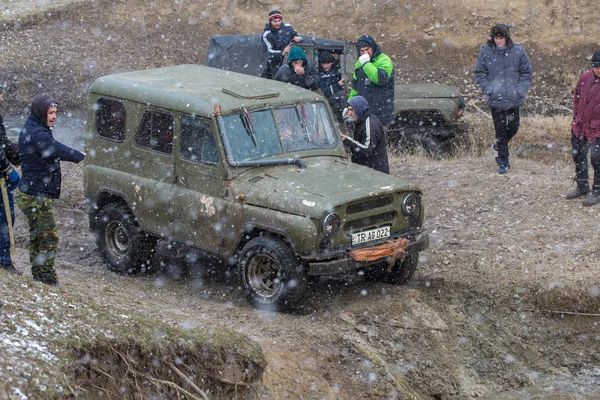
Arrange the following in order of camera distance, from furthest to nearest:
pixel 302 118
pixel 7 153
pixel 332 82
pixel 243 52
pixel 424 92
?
pixel 243 52
pixel 424 92
pixel 332 82
pixel 302 118
pixel 7 153

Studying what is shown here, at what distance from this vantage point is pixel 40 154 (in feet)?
24.5

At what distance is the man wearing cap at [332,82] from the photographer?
43.9 ft

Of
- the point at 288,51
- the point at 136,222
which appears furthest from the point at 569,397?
the point at 288,51

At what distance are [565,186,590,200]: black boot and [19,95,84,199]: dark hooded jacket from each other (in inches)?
235

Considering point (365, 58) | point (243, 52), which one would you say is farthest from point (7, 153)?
point (243, 52)

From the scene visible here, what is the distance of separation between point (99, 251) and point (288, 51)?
4472 millimetres

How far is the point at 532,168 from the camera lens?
12.0 m

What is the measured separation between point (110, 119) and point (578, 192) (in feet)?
18.2

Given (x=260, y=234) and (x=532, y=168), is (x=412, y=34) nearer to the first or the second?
(x=532, y=168)

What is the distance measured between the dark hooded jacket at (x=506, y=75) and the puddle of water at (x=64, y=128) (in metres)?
7.45

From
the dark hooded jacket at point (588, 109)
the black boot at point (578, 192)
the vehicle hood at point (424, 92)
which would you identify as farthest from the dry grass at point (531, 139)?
the dark hooded jacket at point (588, 109)

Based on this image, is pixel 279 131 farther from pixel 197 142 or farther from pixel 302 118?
pixel 197 142

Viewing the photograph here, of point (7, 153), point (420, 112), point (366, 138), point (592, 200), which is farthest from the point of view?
point (420, 112)

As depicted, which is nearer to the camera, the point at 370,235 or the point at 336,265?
the point at 336,265
